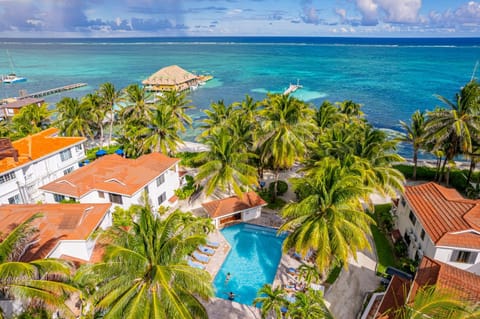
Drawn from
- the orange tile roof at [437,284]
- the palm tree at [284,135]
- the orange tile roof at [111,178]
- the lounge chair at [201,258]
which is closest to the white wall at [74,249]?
the orange tile roof at [111,178]

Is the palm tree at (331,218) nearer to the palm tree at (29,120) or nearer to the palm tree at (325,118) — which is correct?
the palm tree at (325,118)

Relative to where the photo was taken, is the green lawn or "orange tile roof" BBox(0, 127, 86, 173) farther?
"orange tile roof" BBox(0, 127, 86, 173)

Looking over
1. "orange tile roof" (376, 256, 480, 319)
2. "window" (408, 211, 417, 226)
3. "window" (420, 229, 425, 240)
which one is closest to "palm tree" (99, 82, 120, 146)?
"window" (408, 211, 417, 226)

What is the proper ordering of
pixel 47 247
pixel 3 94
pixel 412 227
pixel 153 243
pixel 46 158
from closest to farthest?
1. pixel 153 243
2. pixel 47 247
3. pixel 412 227
4. pixel 46 158
5. pixel 3 94

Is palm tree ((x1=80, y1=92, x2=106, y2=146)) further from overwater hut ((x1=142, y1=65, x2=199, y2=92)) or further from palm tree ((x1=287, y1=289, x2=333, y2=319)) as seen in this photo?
overwater hut ((x1=142, y1=65, x2=199, y2=92))

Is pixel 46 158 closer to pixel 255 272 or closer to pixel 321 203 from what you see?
pixel 255 272

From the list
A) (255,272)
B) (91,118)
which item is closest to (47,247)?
(255,272)

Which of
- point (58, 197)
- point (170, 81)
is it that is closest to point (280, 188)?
point (58, 197)
